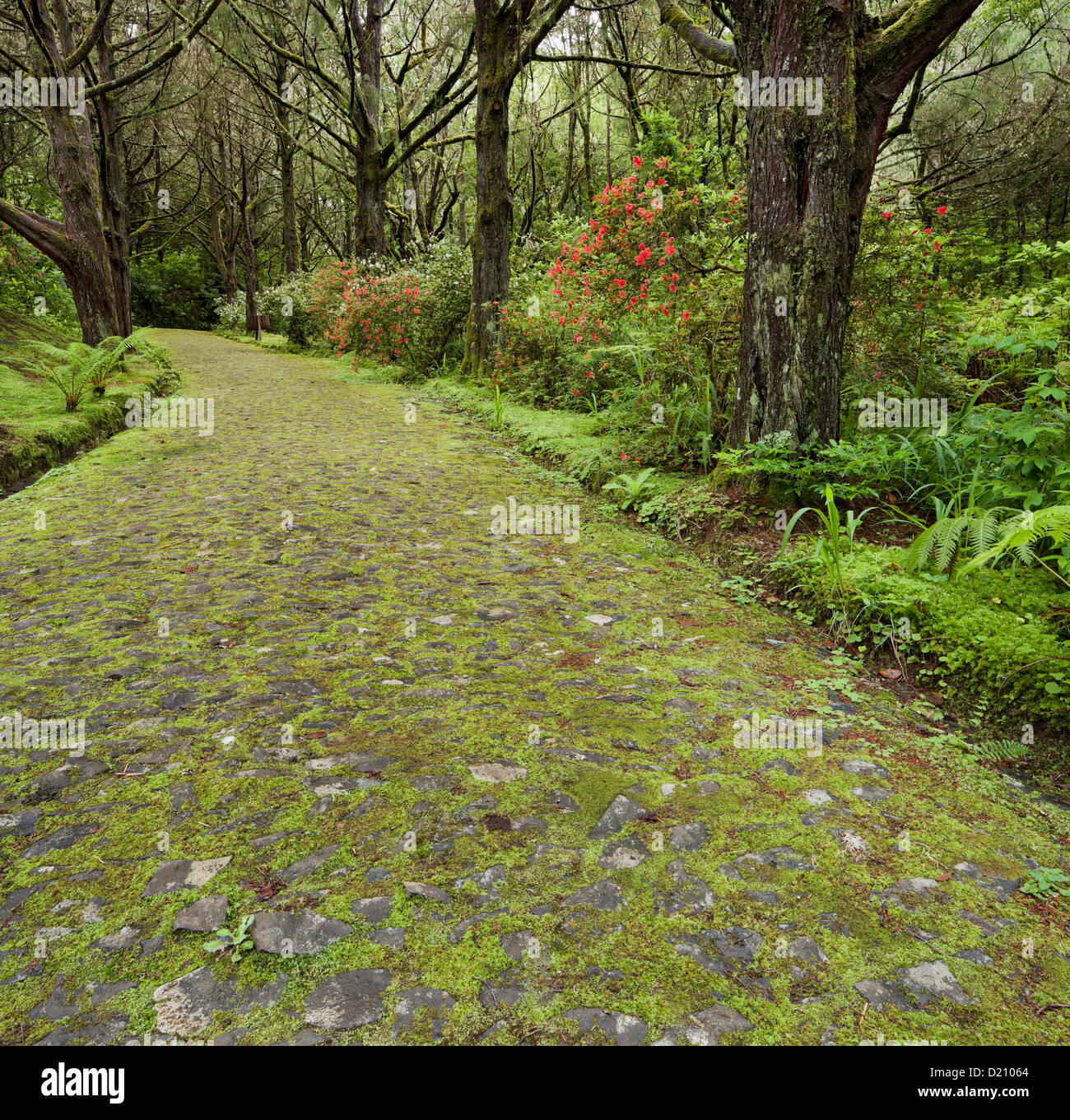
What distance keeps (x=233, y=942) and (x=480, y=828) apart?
2.79 ft

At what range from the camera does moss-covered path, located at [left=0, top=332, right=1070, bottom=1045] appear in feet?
6.03

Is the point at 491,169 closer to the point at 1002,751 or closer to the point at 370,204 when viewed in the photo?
the point at 370,204

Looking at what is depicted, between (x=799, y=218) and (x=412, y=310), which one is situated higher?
(x=412, y=310)

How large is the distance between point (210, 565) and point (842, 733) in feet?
13.8

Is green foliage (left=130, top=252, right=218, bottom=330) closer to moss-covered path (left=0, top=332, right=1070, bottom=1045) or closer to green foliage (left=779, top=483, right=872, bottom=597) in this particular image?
moss-covered path (left=0, top=332, right=1070, bottom=1045)

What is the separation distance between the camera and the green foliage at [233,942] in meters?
1.95

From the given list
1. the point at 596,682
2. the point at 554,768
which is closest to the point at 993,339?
the point at 596,682

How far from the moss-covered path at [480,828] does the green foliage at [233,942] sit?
0.08 feet

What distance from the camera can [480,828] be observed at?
2473mm

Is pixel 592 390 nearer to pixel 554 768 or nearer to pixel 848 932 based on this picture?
pixel 554 768

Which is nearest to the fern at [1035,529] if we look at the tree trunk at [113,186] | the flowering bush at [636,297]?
the flowering bush at [636,297]

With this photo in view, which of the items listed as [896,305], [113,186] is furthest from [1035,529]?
[113,186]

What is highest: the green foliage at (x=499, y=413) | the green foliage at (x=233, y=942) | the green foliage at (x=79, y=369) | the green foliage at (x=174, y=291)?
the green foliage at (x=174, y=291)

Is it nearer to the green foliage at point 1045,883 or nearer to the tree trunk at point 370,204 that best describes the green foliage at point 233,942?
the green foliage at point 1045,883
